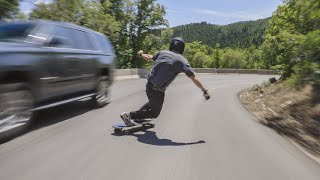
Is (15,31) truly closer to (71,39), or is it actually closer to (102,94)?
(71,39)

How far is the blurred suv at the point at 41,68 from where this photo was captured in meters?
6.27

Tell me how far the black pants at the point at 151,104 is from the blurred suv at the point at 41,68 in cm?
156

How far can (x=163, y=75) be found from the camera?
730 centimetres

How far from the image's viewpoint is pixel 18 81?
654 centimetres

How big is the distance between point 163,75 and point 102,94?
382cm

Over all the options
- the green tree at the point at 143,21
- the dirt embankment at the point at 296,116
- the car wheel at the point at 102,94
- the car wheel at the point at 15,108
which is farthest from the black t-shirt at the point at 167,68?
the green tree at the point at 143,21

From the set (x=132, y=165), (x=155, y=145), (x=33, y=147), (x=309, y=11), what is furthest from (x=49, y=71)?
(x=309, y=11)

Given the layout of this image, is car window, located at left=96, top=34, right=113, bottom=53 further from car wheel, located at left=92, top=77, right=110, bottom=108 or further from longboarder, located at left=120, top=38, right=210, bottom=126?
longboarder, located at left=120, top=38, right=210, bottom=126

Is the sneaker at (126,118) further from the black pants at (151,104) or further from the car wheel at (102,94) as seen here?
the car wheel at (102,94)

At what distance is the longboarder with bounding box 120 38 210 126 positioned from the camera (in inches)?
283

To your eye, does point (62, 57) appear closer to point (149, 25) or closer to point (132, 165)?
point (132, 165)

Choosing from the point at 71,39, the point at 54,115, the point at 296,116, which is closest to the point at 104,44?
the point at 71,39

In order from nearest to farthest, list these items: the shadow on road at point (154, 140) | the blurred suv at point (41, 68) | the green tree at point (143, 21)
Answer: the blurred suv at point (41, 68), the shadow on road at point (154, 140), the green tree at point (143, 21)

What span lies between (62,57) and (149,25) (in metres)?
59.2
